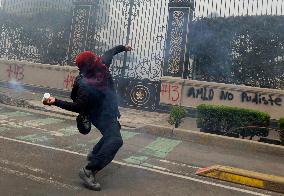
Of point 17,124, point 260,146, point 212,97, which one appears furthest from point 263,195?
point 212,97

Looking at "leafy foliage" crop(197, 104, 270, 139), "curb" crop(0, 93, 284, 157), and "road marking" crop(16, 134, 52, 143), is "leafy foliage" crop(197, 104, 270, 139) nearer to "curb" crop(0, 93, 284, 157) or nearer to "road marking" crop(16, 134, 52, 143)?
"curb" crop(0, 93, 284, 157)

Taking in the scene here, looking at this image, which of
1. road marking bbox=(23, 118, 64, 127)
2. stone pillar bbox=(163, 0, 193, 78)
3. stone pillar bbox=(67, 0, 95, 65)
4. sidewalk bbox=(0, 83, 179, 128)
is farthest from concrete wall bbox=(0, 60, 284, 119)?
road marking bbox=(23, 118, 64, 127)

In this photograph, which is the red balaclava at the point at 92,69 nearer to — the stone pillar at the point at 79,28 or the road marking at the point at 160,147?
the road marking at the point at 160,147

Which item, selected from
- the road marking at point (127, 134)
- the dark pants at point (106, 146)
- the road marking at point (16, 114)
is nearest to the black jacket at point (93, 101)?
the dark pants at point (106, 146)

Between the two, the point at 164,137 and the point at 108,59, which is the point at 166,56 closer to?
the point at 164,137

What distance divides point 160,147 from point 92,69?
12.0 feet

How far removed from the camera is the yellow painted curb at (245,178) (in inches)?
215

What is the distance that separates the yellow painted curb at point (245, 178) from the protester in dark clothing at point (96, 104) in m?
1.87

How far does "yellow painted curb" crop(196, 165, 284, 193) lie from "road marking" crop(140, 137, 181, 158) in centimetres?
131

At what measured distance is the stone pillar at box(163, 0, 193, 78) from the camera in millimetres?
13953

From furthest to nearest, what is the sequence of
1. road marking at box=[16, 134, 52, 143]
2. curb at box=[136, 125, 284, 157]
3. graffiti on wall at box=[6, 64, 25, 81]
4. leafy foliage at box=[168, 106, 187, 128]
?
graffiti on wall at box=[6, 64, 25, 81], leafy foliage at box=[168, 106, 187, 128], curb at box=[136, 125, 284, 157], road marking at box=[16, 134, 52, 143]

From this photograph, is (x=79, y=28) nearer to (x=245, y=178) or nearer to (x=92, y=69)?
(x=92, y=69)

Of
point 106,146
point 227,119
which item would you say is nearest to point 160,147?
point 227,119

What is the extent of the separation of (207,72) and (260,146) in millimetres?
6374
